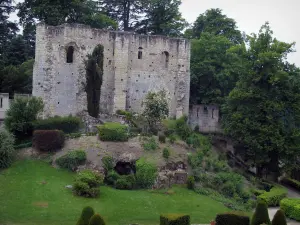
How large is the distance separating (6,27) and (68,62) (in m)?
19.2

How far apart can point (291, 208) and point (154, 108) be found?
1410 cm

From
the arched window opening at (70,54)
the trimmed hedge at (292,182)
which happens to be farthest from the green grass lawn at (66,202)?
the trimmed hedge at (292,182)

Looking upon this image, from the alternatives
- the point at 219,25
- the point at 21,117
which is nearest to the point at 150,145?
the point at 21,117

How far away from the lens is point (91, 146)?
35.8 m

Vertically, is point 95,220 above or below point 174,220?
above

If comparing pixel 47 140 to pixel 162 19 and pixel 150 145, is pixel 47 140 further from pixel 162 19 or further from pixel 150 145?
pixel 162 19

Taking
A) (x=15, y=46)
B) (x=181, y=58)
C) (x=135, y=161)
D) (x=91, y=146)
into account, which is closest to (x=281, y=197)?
(x=135, y=161)

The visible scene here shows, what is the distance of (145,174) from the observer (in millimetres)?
33531

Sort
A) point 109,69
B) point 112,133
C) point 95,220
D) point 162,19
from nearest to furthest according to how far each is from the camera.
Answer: point 95,220 → point 112,133 → point 109,69 → point 162,19

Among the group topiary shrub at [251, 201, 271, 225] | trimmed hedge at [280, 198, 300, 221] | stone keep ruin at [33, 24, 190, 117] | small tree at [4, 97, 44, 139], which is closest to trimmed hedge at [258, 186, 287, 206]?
trimmed hedge at [280, 198, 300, 221]

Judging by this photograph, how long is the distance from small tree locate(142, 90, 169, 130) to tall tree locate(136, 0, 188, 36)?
18126 millimetres

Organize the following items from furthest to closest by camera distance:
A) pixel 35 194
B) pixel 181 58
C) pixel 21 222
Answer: pixel 181 58
pixel 35 194
pixel 21 222

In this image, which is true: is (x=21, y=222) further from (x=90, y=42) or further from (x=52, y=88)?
(x=90, y=42)

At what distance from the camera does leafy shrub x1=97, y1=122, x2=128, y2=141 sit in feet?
121
